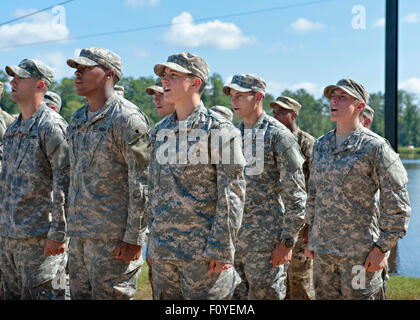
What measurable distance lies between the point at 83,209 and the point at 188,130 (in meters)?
1.00

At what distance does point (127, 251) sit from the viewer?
3633 mm

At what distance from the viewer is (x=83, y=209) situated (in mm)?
3736

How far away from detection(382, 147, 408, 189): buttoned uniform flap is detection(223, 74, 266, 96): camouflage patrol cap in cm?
142

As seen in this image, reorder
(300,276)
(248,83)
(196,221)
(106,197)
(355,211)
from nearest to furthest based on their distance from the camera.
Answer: (196,221), (106,197), (355,211), (248,83), (300,276)

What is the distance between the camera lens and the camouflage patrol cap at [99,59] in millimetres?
3865

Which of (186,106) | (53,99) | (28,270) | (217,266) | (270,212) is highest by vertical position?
A: (53,99)

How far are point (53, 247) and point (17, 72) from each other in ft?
5.18

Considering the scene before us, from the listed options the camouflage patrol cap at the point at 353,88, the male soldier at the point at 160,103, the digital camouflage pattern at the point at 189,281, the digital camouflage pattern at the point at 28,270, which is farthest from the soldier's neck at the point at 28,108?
the camouflage patrol cap at the point at 353,88

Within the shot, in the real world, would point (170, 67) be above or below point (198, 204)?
above

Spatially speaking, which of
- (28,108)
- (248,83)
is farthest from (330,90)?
(28,108)

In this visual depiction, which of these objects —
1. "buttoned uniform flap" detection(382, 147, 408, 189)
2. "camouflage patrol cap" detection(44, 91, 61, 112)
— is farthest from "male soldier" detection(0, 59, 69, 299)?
"camouflage patrol cap" detection(44, 91, 61, 112)

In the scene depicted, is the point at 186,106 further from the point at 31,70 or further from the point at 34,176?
the point at 31,70

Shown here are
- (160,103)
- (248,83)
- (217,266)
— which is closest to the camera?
(217,266)
